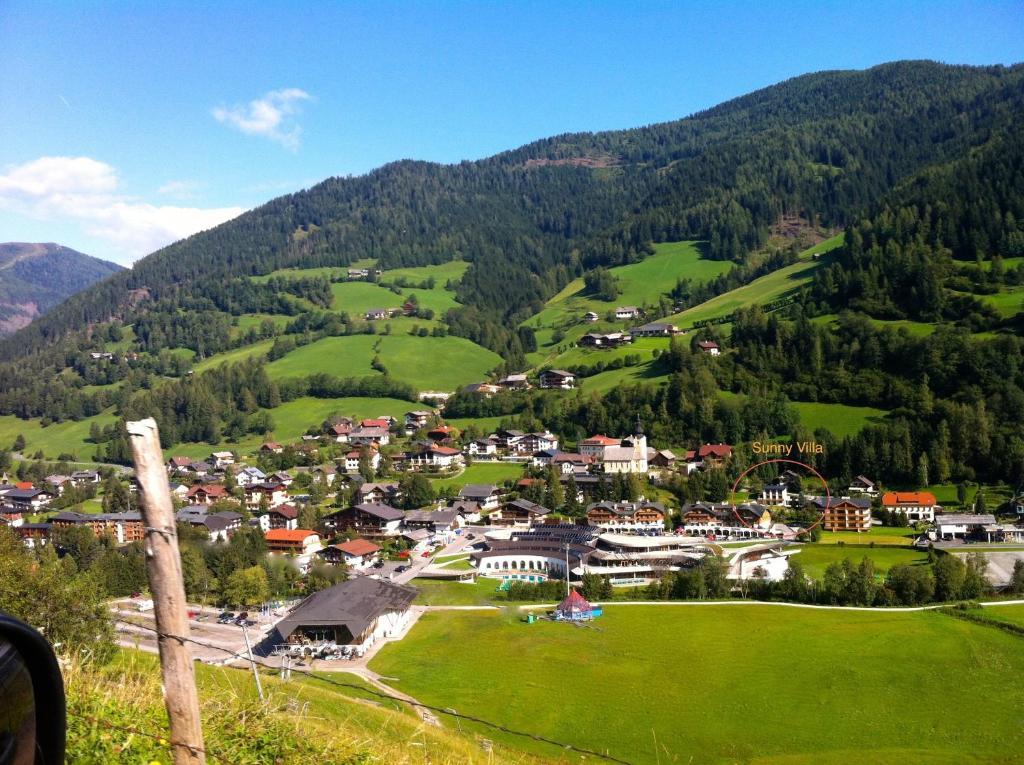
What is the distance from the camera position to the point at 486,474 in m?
53.7

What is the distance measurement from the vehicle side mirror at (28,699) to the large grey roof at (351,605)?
23.5 meters

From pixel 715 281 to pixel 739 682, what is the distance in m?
87.0

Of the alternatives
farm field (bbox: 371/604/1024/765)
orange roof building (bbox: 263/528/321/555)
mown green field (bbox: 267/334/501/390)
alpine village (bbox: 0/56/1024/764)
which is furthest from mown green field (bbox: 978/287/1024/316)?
orange roof building (bbox: 263/528/321/555)

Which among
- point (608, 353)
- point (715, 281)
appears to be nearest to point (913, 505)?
point (608, 353)

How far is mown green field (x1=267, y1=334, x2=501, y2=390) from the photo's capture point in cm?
8450

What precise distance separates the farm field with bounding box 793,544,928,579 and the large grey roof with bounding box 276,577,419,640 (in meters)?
17.6

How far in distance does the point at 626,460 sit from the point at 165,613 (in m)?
47.1

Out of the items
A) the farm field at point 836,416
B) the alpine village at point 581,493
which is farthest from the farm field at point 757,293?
the farm field at point 836,416

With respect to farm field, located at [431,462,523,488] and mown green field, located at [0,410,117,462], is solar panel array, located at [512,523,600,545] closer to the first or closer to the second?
farm field, located at [431,462,523,488]

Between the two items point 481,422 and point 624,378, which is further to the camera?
point 624,378

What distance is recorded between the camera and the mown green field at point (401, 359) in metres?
84.5

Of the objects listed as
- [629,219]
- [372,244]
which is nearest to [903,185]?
[629,219]

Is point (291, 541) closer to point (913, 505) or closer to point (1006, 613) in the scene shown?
point (1006, 613)

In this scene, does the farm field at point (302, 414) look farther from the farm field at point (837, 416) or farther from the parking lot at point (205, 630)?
the farm field at point (837, 416)
